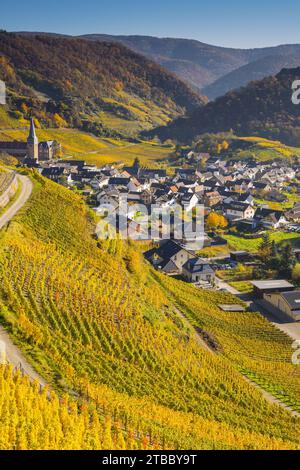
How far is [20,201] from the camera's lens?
77.8 feet

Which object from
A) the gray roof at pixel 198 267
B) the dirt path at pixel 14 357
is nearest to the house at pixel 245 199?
the gray roof at pixel 198 267

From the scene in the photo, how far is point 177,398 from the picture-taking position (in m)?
11.8

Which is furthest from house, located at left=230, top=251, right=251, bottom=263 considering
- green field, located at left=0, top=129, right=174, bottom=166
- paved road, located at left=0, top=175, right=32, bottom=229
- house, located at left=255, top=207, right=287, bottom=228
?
green field, located at left=0, top=129, right=174, bottom=166

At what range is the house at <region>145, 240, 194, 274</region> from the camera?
3084 centimetres

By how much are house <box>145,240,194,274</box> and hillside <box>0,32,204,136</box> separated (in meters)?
53.1

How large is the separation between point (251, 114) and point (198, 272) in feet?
258

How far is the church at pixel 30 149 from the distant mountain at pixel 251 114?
40174 millimetres

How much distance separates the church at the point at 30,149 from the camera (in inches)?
2429

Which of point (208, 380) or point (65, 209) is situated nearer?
point (208, 380)

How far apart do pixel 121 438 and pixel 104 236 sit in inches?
641

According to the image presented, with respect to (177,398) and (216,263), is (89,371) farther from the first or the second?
(216,263)

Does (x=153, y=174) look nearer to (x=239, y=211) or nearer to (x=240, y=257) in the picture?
(x=239, y=211)

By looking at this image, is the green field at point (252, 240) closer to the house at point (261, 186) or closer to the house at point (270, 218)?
the house at point (270, 218)
